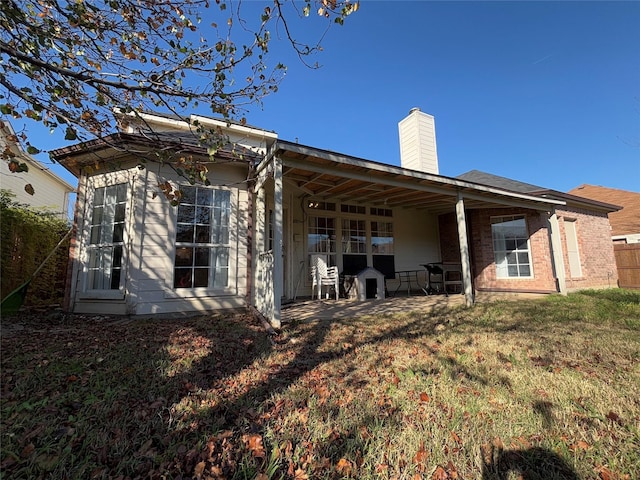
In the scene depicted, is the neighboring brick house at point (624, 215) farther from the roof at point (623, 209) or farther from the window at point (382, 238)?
the window at point (382, 238)

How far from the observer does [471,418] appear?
6.73 ft

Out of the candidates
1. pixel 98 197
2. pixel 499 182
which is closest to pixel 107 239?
pixel 98 197

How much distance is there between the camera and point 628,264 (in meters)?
11.4

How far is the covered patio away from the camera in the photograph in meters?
4.91

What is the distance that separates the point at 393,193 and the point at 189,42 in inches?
232

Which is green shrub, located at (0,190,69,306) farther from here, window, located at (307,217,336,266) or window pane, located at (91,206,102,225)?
window, located at (307,217,336,266)

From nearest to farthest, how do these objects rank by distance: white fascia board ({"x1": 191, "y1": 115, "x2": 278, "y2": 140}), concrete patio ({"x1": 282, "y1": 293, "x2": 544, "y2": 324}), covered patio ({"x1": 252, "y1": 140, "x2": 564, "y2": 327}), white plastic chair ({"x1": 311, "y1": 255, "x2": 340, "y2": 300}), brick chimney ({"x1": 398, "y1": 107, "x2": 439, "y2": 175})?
covered patio ({"x1": 252, "y1": 140, "x2": 564, "y2": 327}) < concrete patio ({"x1": 282, "y1": 293, "x2": 544, "y2": 324}) < white plastic chair ({"x1": 311, "y1": 255, "x2": 340, "y2": 300}) < white fascia board ({"x1": 191, "y1": 115, "x2": 278, "y2": 140}) < brick chimney ({"x1": 398, "y1": 107, "x2": 439, "y2": 175})

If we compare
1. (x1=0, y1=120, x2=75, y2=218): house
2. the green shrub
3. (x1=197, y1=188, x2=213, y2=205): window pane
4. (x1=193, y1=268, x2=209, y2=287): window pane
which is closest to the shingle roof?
(x1=197, y1=188, x2=213, y2=205): window pane

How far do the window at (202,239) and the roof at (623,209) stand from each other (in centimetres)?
1833

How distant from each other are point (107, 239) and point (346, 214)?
20.4ft

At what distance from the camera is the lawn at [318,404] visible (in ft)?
5.35

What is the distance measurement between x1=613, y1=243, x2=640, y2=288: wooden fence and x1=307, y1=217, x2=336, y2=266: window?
462 inches

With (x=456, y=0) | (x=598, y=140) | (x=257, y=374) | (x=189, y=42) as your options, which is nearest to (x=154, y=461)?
(x=257, y=374)

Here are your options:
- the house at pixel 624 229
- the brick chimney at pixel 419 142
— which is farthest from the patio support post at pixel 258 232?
the house at pixel 624 229
